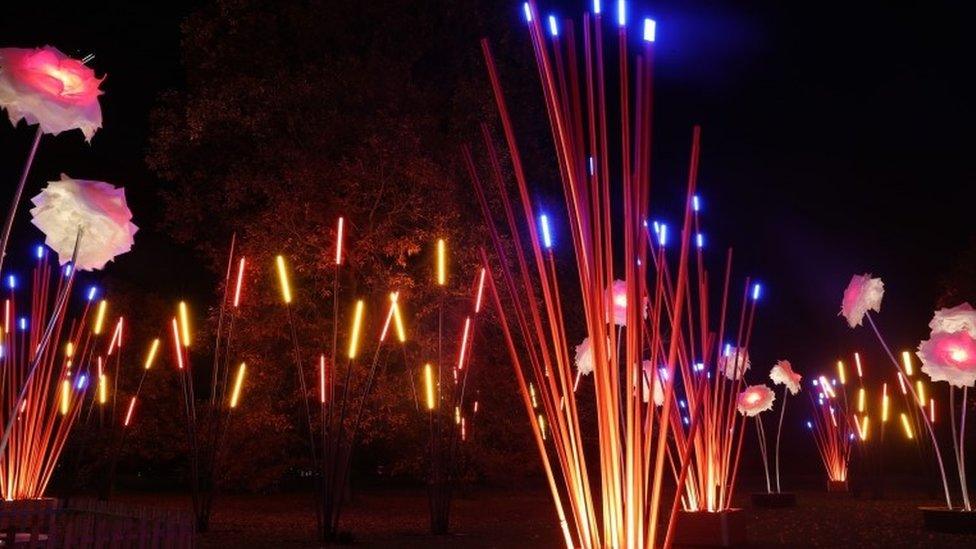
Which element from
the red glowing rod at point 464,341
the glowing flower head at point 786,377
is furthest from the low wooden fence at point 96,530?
the glowing flower head at point 786,377

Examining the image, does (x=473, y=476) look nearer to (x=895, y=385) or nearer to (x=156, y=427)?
(x=156, y=427)

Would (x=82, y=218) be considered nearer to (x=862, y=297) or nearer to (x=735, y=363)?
(x=735, y=363)

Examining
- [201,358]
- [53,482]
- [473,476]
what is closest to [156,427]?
[201,358]

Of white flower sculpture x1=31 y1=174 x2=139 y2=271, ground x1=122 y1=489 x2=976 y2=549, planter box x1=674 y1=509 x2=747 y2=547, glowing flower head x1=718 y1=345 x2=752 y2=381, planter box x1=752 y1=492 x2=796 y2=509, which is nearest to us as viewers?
white flower sculpture x1=31 y1=174 x2=139 y2=271

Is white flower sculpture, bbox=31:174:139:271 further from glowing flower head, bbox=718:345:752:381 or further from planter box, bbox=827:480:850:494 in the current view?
planter box, bbox=827:480:850:494

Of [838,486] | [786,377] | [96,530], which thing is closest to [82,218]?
[96,530]

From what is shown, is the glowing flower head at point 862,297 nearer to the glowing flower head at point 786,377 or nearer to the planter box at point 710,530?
the planter box at point 710,530

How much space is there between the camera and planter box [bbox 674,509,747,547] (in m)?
9.47

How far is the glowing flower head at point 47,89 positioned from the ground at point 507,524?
7589mm

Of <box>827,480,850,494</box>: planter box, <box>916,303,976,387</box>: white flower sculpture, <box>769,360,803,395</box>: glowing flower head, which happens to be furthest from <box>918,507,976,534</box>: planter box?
<box>827,480,850,494</box>: planter box

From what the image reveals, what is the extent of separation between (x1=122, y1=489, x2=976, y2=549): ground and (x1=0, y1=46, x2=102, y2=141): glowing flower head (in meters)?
7.59

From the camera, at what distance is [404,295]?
15453 mm

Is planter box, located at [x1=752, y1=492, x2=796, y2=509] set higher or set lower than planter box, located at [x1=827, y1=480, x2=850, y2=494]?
lower

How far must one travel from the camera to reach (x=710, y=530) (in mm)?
9508
